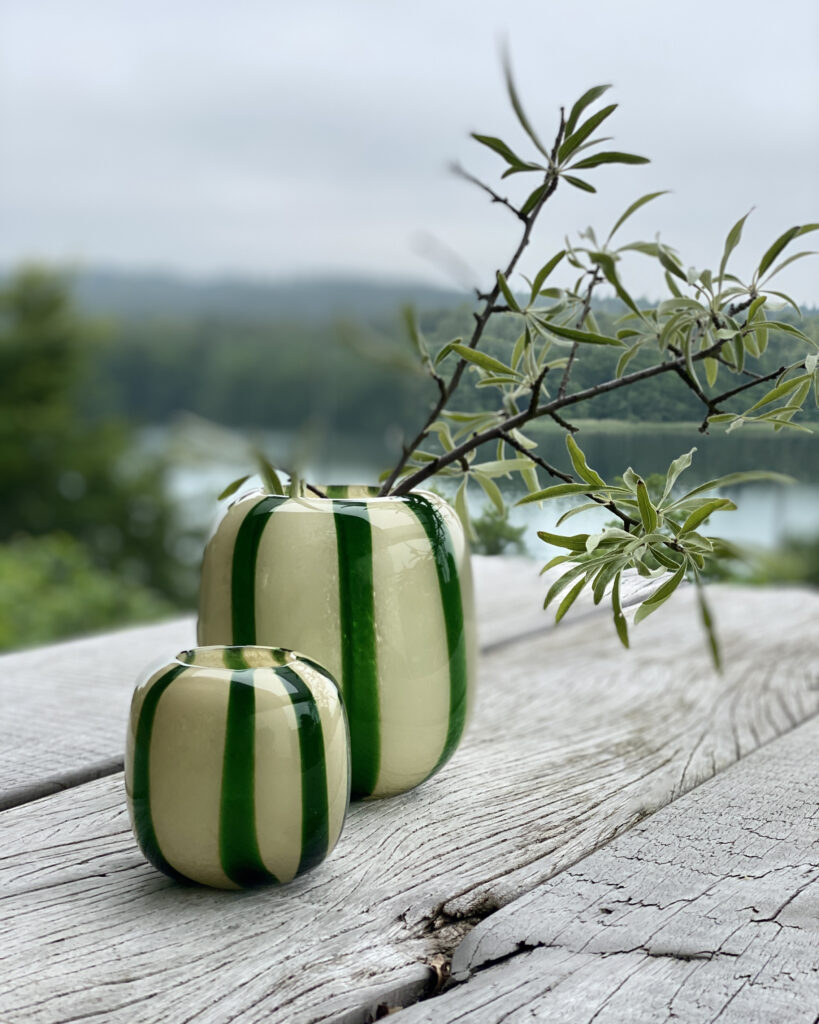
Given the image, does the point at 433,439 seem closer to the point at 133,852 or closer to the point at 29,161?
the point at 133,852

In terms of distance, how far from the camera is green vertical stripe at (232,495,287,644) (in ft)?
2.01

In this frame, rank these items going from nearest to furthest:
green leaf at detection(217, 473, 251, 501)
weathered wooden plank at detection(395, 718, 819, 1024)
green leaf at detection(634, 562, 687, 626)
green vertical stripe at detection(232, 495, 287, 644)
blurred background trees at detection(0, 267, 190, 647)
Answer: weathered wooden plank at detection(395, 718, 819, 1024)
green leaf at detection(634, 562, 687, 626)
green vertical stripe at detection(232, 495, 287, 644)
green leaf at detection(217, 473, 251, 501)
blurred background trees at detection(0, 267, 190, 647)

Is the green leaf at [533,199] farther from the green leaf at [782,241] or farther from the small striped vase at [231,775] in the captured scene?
the small striped vase at [231,775]

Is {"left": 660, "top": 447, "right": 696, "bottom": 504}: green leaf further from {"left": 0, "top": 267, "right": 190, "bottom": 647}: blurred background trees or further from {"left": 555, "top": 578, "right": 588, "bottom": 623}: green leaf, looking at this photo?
{"left": 0, "top": 267, "right": 190, "bottom": 647}: blurred background trees

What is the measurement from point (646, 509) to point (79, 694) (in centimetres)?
54

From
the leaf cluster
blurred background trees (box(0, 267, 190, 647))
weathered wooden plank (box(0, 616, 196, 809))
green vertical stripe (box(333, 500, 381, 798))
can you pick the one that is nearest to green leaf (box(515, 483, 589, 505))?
the leaf cluster

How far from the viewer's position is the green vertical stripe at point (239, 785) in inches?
19.0

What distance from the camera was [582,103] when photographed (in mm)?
558

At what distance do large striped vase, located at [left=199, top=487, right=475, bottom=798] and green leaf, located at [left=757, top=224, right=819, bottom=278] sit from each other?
0.24 meters

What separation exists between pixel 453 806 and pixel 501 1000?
0.23 meters

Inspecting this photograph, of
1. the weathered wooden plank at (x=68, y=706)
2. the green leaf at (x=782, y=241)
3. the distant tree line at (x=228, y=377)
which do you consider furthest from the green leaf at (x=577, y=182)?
the distant tree line at (x=228, y=377)

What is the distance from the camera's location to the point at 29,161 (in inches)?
188

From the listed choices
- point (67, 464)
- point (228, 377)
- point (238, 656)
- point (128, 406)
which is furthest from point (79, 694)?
point (128, 406)

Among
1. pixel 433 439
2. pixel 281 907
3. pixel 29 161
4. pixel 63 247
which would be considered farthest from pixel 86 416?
pixel 281 907
